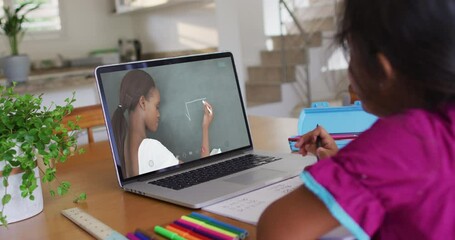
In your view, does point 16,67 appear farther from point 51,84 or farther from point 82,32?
point 82,32

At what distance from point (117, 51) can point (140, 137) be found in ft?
11.6

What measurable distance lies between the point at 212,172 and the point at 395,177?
1.92 ft

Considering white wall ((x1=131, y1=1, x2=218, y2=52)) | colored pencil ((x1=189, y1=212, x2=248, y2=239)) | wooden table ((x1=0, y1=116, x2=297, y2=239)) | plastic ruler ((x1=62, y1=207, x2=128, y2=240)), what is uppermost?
white wall ((x1=131, y1=1, x2=218, y2=52))

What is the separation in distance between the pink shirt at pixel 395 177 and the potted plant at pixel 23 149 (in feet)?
1.64

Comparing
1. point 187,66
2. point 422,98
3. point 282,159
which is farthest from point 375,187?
point 187,66

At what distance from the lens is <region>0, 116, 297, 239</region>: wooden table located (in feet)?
2.61

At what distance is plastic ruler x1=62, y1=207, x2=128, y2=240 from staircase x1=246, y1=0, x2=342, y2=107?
12.9 ft

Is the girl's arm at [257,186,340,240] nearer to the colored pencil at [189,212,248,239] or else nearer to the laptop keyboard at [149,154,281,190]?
the colored pencil at [189,212,248,239]

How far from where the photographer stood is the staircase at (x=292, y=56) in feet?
16.4

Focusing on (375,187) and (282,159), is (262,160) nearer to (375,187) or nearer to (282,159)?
(282,159)

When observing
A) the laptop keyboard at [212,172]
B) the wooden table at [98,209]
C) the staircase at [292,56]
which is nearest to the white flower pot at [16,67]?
the wooden table at [98,209]

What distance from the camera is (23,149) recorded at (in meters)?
0.83

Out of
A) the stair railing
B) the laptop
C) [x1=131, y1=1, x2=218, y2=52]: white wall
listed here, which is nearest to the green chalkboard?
the laptop

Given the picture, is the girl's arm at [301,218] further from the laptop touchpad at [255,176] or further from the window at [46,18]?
the window at [46,18]
